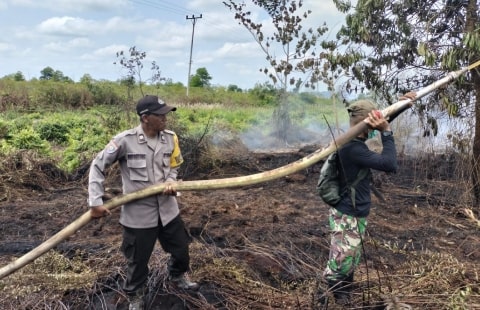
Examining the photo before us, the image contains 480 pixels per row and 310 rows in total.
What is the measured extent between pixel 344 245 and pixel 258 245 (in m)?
1.82

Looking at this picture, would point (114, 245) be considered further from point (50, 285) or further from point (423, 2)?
point (423, 2)

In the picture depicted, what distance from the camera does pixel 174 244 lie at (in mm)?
3834

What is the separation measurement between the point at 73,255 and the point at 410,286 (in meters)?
3.65

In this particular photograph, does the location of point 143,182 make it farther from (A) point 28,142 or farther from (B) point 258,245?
(A) point 28,142

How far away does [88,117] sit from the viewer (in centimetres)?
1902

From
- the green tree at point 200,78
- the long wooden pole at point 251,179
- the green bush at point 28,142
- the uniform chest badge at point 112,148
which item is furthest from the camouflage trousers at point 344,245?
the green tree at point 200,78

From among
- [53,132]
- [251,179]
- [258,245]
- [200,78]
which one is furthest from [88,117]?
[200,78]

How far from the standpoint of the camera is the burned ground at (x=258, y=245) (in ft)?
11.5

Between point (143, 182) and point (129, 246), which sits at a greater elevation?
point (143, 182)

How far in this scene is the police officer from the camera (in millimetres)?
3467

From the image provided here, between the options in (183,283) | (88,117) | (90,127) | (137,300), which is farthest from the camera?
(88,117)

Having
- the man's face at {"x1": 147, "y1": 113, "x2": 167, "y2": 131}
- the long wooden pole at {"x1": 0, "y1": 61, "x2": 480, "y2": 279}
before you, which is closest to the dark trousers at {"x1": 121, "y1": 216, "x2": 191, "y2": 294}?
the long wooden pole at {"x1": 0, "y1": 61, "x2": 480, "y2": 279}

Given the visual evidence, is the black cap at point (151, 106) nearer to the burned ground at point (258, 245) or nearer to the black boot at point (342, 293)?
the burned ground at point (258, 245)

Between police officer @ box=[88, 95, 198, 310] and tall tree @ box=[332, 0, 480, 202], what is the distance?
390cm
